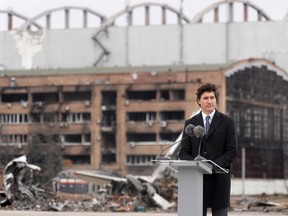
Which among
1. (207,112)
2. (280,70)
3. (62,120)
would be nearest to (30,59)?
(62,120)

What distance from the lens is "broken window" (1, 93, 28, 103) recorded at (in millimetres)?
122144

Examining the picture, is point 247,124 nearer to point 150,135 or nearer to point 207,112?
point 150,135

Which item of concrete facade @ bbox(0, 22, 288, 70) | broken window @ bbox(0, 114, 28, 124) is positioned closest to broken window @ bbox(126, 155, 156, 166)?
concrete facade @ bbox(0, 22, 288, 70)

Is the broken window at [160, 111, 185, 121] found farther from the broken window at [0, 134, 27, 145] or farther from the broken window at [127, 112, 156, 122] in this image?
the broken window at [0, 134, 27, 145]

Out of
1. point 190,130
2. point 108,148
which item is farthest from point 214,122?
point 108,148

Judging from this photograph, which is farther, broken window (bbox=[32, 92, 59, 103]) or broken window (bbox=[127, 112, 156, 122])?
broken window (bbox=[32, 92, 59, 103])

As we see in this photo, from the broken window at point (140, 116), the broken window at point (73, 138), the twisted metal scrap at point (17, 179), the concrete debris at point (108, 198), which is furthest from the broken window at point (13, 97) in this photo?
A: the twisted metal scrap at point (17, 179)

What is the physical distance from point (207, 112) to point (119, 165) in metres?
106

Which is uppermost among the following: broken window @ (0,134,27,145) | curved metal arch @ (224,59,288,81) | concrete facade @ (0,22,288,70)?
concrete facade @ (0,22,288,70)

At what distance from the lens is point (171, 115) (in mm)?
115562

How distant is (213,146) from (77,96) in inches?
4350

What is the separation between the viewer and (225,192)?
Result: 9.53 meters

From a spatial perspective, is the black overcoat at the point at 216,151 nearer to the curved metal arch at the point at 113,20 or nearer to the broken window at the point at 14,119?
the broken window at the point at 14,119

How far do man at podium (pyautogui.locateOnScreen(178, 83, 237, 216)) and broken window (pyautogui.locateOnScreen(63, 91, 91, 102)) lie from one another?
110 m
